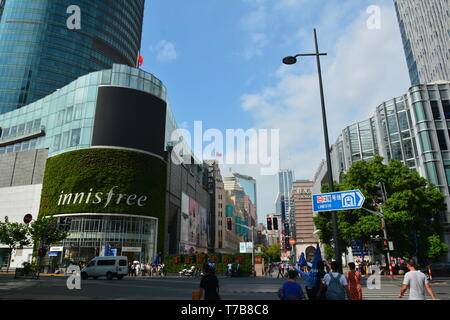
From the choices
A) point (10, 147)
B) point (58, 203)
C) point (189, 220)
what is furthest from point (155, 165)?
point (10, 147)

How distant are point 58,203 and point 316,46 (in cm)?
4648

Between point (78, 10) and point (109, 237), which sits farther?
point (78, 10)

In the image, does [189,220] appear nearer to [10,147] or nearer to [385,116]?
[10,147]

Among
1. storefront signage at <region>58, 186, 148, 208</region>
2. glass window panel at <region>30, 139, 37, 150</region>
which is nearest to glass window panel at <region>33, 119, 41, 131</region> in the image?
glass window panel at <region>30, 139, 37, 150</region>

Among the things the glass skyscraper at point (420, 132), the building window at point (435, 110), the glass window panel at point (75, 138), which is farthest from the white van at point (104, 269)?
the building window at point (435, 110)

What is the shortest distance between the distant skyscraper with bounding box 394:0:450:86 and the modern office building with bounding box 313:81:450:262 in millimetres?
18564

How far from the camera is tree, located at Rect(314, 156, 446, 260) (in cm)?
3030

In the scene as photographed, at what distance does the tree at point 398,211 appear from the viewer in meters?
30.3

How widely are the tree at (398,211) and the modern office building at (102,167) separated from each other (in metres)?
30.0

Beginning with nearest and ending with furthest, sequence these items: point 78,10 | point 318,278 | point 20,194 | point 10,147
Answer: point 318,278 < point 20,194 < point 10,147 < point 78,10

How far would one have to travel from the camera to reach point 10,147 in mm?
60969

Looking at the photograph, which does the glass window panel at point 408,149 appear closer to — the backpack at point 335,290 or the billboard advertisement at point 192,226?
the billboard advertisement at point 192,226

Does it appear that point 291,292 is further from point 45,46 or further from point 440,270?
point 45,46

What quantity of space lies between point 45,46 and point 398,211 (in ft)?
328
